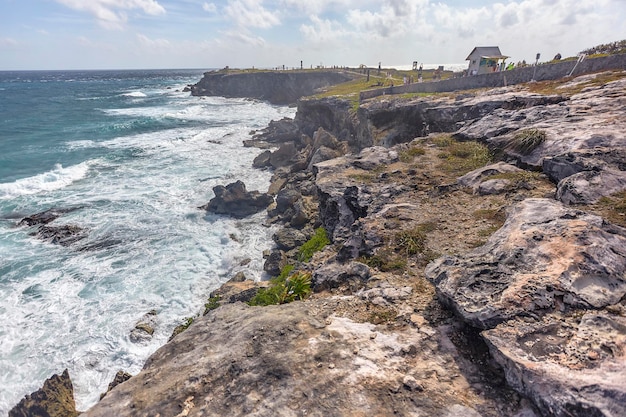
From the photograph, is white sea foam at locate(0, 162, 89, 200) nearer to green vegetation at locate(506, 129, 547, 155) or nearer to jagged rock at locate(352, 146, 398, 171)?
jagged rock at locate(352, 146, 398, 171)

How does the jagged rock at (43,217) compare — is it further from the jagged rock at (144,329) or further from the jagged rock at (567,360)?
the jagged rock at (567,360)

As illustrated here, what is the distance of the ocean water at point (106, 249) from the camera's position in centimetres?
1559

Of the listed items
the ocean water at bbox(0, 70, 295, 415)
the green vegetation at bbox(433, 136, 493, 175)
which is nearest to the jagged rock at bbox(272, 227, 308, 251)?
the ocean water at bbox(0, 70, 295, 415)

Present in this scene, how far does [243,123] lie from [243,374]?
215ft

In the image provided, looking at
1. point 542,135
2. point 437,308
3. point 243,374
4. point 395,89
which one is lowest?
point 243,374

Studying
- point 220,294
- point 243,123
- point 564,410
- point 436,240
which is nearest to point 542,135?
point 436,240

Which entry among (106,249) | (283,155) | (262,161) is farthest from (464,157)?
(262,161)

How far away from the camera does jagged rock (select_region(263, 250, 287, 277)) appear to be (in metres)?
20.0

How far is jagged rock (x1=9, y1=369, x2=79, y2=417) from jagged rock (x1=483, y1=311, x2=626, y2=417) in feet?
49.0

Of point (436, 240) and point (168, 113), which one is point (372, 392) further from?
point (168, 113)

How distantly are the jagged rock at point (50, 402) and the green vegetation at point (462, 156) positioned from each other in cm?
1739

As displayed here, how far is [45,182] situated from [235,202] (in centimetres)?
2189

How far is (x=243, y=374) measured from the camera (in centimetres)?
607

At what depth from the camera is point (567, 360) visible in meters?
4.87
